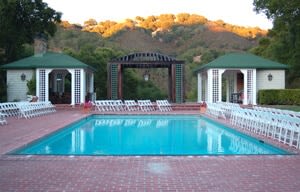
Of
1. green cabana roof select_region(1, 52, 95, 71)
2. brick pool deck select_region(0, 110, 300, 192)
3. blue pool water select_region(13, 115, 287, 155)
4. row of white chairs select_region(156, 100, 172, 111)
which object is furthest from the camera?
green cabana roof select_region(1, 52, 95, 71)

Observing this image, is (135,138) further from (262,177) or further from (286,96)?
(286,96)

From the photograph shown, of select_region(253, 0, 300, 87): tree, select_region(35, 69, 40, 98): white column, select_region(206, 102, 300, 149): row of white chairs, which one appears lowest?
select_region(206, 102, 300, 149): row of white chairs

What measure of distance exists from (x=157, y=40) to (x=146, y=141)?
5468 centimetres

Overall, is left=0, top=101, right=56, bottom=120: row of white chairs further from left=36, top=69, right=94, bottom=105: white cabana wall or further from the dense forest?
the dense forest

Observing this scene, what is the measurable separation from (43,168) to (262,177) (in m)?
3.51

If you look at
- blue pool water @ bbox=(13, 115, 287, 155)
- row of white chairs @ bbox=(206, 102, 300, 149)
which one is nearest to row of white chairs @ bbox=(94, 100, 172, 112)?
blue pool water @ bbox=(13, 115, 287, 155)

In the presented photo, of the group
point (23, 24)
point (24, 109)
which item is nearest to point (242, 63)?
point (24, 109)

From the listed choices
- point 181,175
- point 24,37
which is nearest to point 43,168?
point 181,175

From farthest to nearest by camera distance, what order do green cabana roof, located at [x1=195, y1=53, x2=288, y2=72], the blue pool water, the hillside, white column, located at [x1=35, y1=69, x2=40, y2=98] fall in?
1. the hillside
2. green cabana roof, located at [x1=195, y1=53, x2=288, y2=72]
3. white column, located at [x1=35, y1=69, x2=40, y2=98]
4. the blue pool water

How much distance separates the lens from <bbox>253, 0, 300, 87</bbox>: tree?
27.6 metres

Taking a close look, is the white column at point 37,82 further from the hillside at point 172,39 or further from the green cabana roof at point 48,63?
the hillside at point 172,39

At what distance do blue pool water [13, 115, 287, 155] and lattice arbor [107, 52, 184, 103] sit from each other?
8.59 metres

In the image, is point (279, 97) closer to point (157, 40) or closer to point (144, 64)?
point (144, 64)

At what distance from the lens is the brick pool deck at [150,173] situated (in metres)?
5.88
